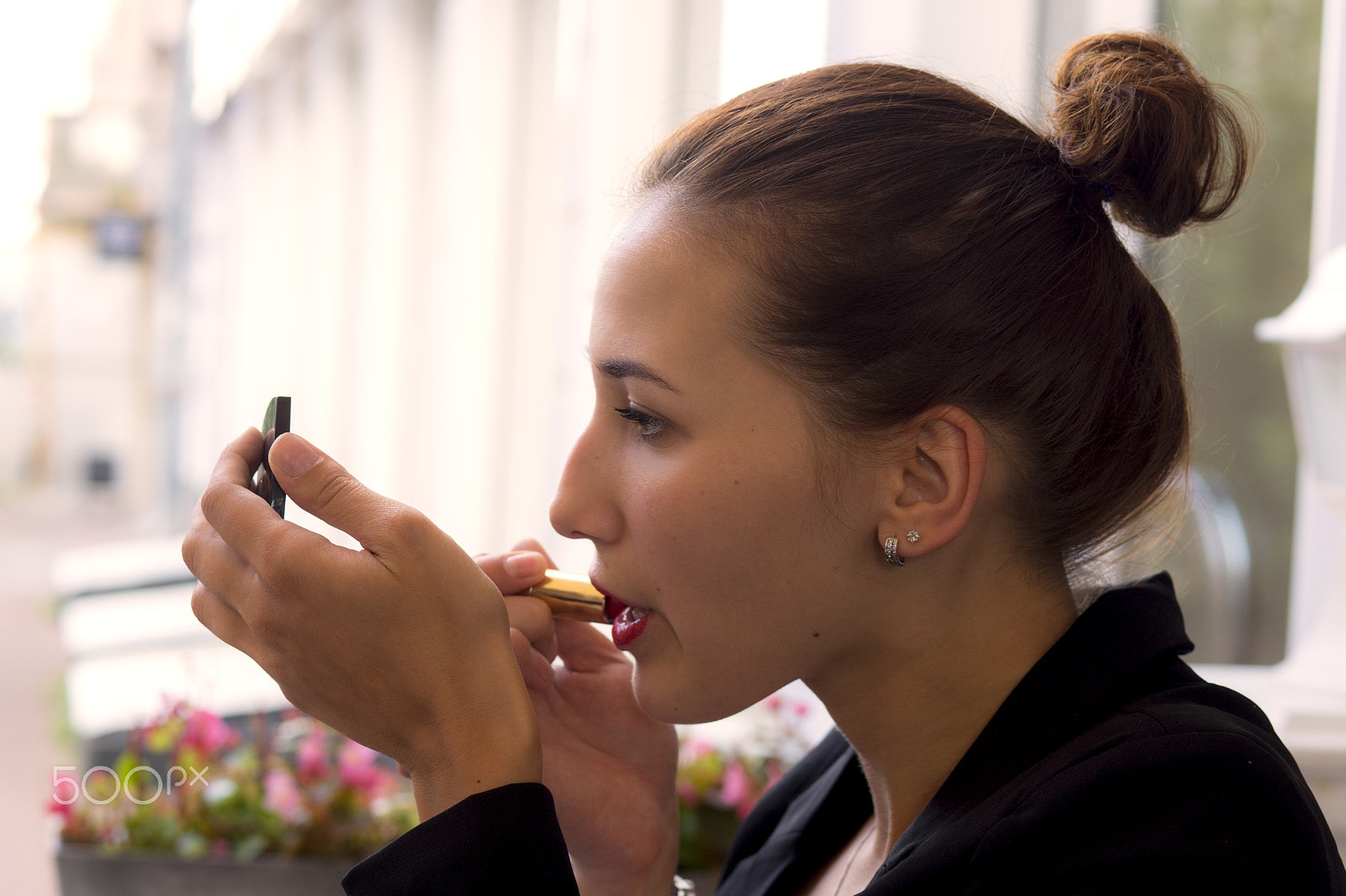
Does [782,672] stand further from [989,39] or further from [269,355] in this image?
[269,355]

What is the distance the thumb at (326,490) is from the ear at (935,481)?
1.04 feet

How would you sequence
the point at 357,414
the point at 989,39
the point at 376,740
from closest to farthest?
the point at 376,740 < the point at 989,39 < the point at 357,414

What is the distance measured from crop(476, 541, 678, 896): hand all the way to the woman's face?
0.18 m

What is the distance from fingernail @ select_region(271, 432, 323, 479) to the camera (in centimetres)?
70

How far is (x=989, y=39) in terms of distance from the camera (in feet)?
5.86

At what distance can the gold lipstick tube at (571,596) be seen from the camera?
87 cm

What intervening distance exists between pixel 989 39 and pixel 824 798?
1324mm

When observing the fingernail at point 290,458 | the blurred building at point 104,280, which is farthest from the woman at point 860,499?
the blurred building at point 104,280

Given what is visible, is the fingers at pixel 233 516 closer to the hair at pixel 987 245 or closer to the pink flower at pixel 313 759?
the hair at pixel 987 245

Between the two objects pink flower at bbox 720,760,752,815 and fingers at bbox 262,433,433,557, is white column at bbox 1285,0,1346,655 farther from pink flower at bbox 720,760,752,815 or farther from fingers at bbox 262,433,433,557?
fingers at bbox 262,433,433,557

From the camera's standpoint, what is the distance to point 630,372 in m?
0.73

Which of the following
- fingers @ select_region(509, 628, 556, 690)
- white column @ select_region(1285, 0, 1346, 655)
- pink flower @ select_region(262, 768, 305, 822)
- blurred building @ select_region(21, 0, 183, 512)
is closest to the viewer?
fingers @ select_region(509, 628, 556, 690)

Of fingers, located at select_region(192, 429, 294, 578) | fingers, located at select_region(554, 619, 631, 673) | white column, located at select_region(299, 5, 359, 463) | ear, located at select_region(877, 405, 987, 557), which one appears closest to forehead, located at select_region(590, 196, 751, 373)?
ear, located at select_region(877, 405, 987, 557)

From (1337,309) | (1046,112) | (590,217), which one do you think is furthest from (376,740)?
(590,217)
